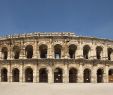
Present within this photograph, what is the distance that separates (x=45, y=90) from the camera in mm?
26875

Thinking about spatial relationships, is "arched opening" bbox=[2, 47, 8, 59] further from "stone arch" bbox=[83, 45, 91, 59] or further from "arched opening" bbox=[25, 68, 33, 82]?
"stone arch" bbox=[83, 45, 91, 59]

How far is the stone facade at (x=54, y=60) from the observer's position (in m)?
41.8

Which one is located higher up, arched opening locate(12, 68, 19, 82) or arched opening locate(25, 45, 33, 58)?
arched opening locate(25, 45, 33, 58)

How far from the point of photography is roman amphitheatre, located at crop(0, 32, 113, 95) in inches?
1645

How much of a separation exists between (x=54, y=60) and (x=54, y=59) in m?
0.17

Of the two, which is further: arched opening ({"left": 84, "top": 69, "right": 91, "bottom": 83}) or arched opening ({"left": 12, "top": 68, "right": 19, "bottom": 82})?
arched opening ({"left": 84, "top": 69, "right": 91, "bottom": 83})

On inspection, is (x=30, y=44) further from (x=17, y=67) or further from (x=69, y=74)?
(x=69, y=74)

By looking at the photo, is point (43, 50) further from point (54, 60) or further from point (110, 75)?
point (110, 75)

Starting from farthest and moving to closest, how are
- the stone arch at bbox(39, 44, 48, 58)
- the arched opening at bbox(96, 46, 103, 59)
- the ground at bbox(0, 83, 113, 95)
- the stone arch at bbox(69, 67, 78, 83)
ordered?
the arched opening at bbox(96, 46, 103, 59) < the stone arch at bbox(39, 44, 48, 58) < the stone arch at bbox(69, 67, 78, 83) < the ground at bbox(0, 83, 113, 95)

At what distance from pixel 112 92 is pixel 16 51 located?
21.0 metres

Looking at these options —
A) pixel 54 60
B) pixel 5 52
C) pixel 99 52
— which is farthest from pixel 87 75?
pixel 5 52

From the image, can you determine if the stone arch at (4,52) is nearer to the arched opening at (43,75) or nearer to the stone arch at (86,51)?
the arched opening at (43,75)

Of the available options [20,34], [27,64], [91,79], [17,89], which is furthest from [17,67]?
[17,89]

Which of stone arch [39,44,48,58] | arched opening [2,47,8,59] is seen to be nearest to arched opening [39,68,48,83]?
stone arch [39,44,48,58]
